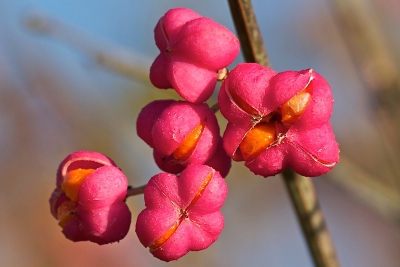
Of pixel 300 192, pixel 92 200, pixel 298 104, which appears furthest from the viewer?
pixel 300 192

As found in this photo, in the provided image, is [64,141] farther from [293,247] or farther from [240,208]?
[293,247]

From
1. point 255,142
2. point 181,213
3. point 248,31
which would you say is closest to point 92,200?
point 181,213

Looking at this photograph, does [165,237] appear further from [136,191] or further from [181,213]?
[136,191]

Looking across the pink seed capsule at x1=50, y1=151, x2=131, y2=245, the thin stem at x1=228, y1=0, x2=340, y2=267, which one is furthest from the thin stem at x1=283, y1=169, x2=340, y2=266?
the pink seed capsule at x1=50, y1=151, x2=131, y2=245

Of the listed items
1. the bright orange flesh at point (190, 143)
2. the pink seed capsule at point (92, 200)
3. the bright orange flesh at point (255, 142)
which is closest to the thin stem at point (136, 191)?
the pink seed capsule at point (92, 200)

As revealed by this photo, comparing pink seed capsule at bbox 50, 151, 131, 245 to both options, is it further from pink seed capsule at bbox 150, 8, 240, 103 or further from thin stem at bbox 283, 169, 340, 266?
thin stem at bbox 283, 169, 340, 266

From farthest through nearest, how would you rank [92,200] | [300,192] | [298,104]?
[300,192] → [92,200] → [298,104]

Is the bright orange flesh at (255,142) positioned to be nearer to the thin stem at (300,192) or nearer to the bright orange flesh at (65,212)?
the thin stem at (300,192)
